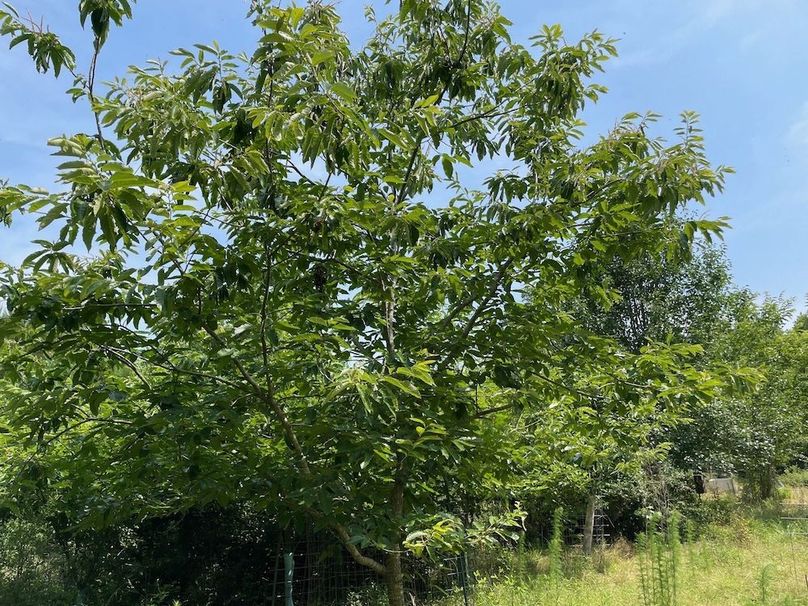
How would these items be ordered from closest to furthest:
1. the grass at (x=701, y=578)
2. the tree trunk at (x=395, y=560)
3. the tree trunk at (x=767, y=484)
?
the tree trunk at (x=395, y=560) < the grass at (x=701, y=578) < the tree trunk at (x=767, y=484)

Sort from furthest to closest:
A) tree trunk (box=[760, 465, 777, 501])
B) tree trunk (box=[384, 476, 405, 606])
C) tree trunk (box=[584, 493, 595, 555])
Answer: tree trunk (box=[760, 465, 777, 501])
tree trunk (box=[584, 493, 595, 555])
tree trunk (box=[384, 476, 405, 606])

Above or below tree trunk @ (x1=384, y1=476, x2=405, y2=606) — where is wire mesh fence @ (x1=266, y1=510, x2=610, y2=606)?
below

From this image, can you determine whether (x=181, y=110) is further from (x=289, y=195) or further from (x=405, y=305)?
(x=405, y=305)

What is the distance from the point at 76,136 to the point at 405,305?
7.97 feet

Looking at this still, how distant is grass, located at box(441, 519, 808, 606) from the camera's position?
22.1 ft

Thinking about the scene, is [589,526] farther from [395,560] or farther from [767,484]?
[767,484]

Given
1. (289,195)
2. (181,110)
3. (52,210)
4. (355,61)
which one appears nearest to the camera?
(52,210)

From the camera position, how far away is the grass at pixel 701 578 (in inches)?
266

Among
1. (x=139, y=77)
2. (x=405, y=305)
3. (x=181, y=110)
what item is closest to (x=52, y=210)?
(x=181, y=110)

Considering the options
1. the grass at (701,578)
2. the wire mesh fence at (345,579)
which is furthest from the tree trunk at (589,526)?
the wire mesh fence at (345,579)

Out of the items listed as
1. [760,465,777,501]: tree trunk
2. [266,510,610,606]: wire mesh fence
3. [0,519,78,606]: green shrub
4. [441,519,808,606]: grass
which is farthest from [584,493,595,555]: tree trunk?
[760,465,777,501]: tree trunk

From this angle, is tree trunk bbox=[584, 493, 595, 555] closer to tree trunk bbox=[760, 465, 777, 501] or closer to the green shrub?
the green shrub

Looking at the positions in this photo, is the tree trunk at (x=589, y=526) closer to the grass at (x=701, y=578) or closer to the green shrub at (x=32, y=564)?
the grass at (x=701, y=578)

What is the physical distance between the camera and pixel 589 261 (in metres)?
3.85
